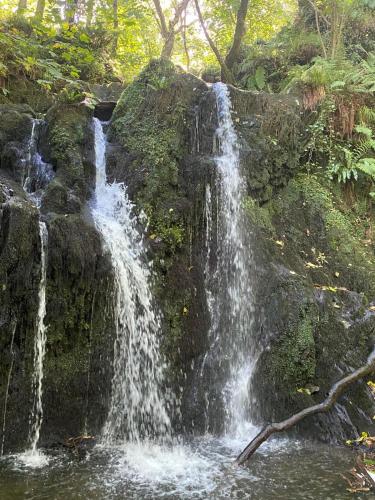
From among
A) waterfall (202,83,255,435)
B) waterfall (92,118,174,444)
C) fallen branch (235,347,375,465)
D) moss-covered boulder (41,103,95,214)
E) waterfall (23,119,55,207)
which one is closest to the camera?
fallen branch (235,347,375,465)

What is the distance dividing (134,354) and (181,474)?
6.11 ft

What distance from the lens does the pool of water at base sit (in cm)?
422

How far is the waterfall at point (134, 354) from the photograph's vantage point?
5.89 meters

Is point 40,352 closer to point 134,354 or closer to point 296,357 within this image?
point 134,354

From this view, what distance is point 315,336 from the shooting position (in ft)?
21.7

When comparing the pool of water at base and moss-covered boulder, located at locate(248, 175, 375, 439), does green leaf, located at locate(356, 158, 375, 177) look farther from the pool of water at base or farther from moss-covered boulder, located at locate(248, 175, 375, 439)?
the pool of water at base

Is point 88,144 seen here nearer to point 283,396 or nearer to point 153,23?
point 283,396

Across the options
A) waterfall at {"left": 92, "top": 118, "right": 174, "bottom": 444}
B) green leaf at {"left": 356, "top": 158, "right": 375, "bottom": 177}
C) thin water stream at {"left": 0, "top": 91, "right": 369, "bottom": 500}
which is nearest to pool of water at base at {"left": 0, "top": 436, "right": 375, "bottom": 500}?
thin water stream at {"left": 0, "top": 91, "right": 369, "bottom": 500}

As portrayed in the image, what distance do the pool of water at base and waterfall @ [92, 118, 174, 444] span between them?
36 centimetres

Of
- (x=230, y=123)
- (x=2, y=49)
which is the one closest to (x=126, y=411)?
(x=230, y=123)

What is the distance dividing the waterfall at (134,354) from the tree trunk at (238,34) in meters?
7.71

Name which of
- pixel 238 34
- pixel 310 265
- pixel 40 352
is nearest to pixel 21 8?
pixel 40 352

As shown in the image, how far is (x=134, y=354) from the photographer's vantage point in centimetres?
614

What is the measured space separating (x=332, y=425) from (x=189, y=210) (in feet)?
13.0
